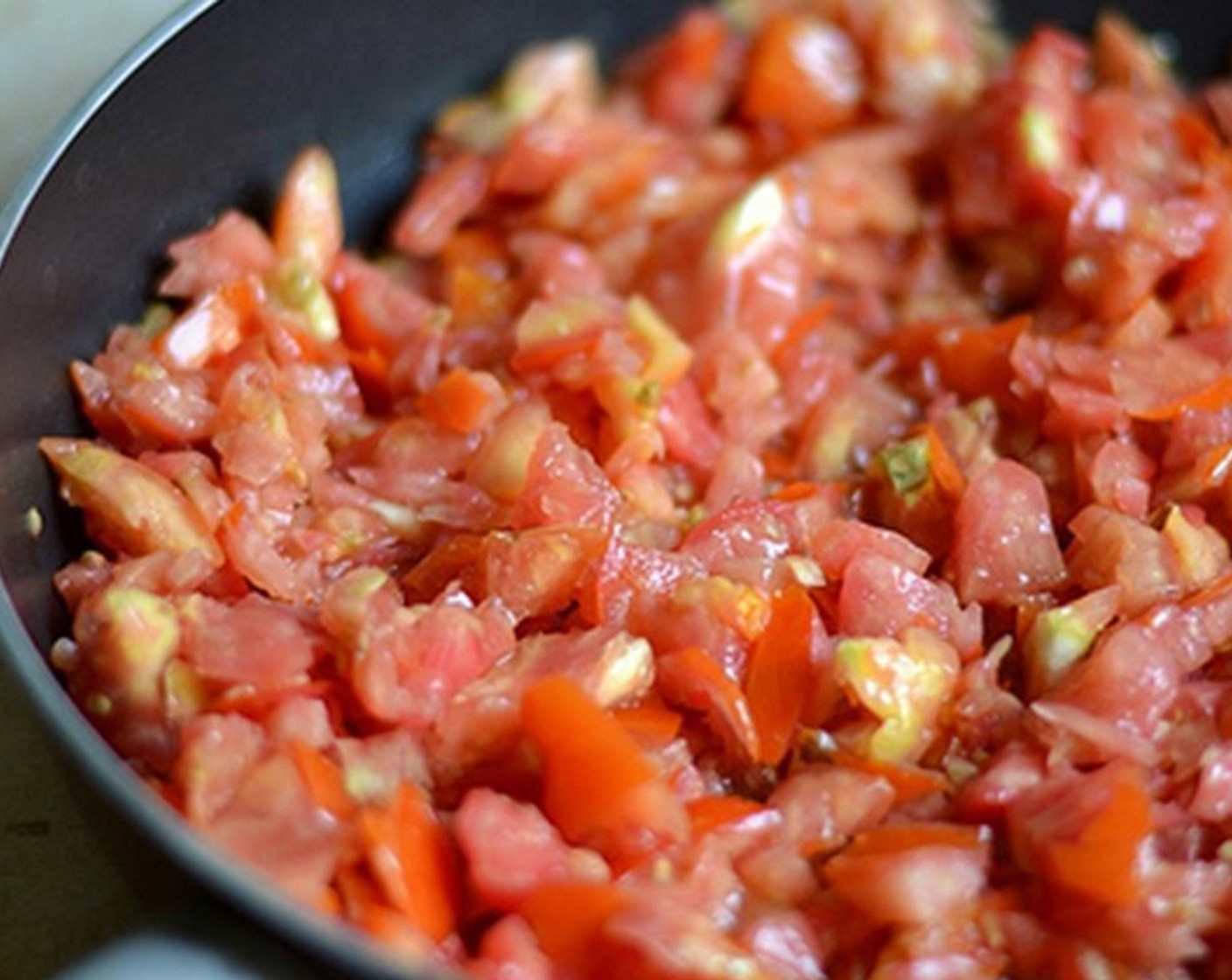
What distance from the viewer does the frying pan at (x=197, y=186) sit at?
1.40 metres

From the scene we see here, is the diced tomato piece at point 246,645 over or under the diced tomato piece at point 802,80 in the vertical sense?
over

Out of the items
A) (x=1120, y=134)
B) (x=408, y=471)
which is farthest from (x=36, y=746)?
(x=1120, y=134)

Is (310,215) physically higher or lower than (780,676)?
higher

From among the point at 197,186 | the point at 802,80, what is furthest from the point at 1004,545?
the point at 197,186

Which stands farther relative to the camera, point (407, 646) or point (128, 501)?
point (128, 501)

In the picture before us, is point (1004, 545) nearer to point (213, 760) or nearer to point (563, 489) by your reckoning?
point (563, 489)

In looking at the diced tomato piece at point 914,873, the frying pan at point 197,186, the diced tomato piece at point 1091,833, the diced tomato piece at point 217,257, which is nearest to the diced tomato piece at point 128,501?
the frying pan at point 197,186

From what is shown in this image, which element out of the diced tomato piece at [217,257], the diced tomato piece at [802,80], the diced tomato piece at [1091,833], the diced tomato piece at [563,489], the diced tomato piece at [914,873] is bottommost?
the diced tomato piece at [1091,833]

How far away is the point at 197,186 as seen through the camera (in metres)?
2.22

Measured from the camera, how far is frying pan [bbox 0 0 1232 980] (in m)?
1.40

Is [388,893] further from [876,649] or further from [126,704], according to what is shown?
[876,649]

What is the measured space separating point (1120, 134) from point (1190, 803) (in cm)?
112

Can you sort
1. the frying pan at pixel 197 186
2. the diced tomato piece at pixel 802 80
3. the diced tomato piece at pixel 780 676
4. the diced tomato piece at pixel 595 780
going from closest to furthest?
1. the frying pan at pixel 197 186
2. the diced tomato piece at pixel 595 780
3. the diced tomato piece at pixel 780 676
4. the diced tomato piece at pixel 802 80

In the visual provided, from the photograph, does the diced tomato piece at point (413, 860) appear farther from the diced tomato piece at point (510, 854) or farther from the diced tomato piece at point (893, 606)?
the diced tomato piece at point (893, 606)
